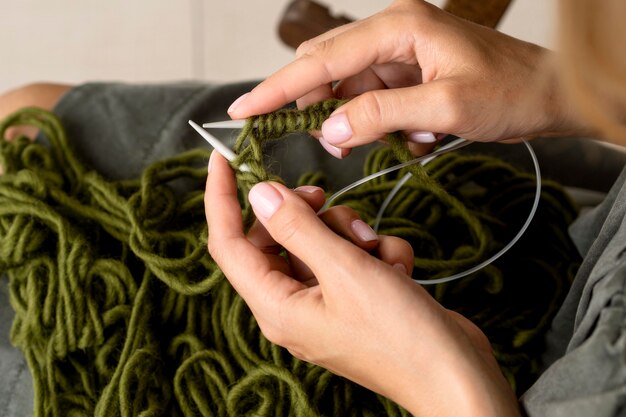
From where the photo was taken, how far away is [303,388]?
0.67m

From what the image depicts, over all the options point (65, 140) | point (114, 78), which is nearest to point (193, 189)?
point (65, 140)

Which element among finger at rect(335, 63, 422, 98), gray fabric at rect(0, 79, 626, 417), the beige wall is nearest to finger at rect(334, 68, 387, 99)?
finger at rect(335, 63, 422, 98)

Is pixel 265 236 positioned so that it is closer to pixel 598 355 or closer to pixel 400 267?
pixel 400 267

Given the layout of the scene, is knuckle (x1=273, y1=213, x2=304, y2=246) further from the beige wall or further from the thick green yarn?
the beige wall

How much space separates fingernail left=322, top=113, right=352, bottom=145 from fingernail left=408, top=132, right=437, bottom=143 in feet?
0.29

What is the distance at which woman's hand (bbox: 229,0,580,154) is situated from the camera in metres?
0.62

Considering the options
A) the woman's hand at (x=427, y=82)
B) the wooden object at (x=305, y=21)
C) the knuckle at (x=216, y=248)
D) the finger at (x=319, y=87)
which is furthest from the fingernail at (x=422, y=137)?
the wooden object at (x=305, y=21)

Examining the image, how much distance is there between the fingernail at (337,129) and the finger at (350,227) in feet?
0.22

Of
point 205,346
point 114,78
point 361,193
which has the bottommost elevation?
point 114,78

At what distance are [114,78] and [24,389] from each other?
135 cm

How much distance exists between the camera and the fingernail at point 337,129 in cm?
62

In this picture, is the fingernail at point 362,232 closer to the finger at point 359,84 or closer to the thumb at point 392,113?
the thumb at point 392,113

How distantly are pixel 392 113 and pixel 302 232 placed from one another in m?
0.14

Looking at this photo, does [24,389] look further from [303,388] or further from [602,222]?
[602,222]
